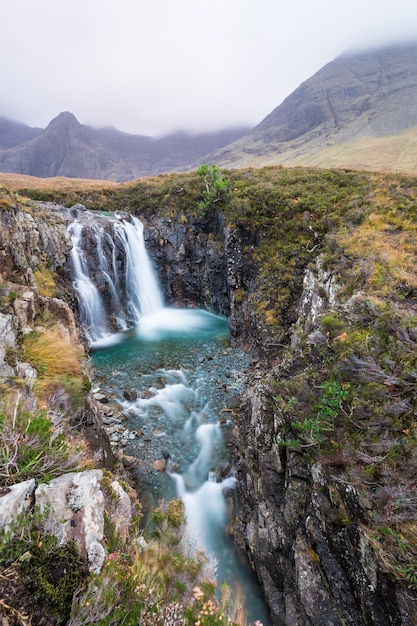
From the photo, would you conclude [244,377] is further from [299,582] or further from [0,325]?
[0,325]

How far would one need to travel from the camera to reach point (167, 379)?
16.6m

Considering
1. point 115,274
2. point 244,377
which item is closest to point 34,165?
point 115,274

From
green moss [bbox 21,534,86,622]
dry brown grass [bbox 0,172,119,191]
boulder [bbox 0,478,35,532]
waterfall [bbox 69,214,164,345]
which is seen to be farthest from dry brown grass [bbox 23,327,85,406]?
dry brown grass [bbox 0,172,119,191]

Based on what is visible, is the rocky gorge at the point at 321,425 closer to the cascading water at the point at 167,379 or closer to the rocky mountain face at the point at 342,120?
the cascading water at the point at 167,379

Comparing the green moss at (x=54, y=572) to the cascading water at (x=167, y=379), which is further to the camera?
the cascading water at (x=167, y=379)

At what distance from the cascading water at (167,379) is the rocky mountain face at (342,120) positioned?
9210cm

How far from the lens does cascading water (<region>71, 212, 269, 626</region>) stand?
32.5 ft

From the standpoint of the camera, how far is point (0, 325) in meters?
6.99

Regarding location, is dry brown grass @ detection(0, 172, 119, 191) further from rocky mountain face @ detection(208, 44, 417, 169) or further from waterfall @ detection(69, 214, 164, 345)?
rocky mountain face @ detection(208, 44, 417, 169)

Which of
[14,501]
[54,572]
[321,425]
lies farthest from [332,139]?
[54,572]

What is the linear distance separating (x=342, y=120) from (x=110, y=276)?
190995 mm

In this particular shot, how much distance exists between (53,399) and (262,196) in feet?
74.9

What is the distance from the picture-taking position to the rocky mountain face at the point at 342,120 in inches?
4962

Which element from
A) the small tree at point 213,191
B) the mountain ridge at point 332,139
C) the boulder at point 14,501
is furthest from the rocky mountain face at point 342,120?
the boulder at point 14,501
